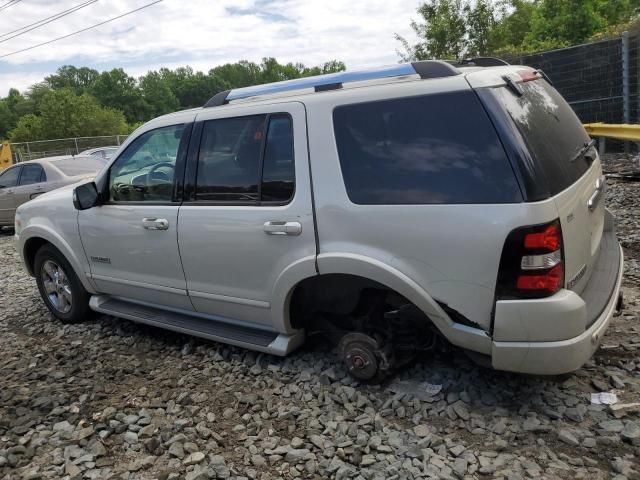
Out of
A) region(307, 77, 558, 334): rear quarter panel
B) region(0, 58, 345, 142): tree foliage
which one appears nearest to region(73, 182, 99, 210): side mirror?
region(307, 77, 558, 334): rear quarter panel

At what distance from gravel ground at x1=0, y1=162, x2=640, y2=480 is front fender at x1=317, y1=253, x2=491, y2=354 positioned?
50 cm

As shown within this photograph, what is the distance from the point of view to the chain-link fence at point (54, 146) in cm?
2952

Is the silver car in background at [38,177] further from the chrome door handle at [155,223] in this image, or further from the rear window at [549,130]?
the rear window at [549,130]

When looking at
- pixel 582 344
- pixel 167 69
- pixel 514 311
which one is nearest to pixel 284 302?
pixel 514 311

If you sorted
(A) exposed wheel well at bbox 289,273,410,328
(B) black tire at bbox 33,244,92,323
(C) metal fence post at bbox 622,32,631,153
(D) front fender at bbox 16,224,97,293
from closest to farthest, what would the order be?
(A) exposed wheel well at bbox 289,273,410,328, (D) front fender at bbox 16,224,97,293, (B) black tire at bbox 33,244,92,323, (C) metal fence post at bbox 622,32,631,153

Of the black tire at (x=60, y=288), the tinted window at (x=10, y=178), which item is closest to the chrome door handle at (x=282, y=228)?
the black tire at (x=60, y=288)

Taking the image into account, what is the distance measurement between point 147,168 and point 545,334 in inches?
122

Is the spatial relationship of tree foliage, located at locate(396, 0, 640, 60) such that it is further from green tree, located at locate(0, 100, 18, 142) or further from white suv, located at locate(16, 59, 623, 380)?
green tree, located at locate(0, 100, 18, 142)

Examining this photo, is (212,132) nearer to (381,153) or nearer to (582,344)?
(381,153)

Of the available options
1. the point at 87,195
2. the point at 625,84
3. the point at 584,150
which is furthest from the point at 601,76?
the point at 87,195

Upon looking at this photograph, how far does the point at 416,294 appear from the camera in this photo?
287cm

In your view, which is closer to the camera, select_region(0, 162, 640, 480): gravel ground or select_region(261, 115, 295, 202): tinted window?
select_region(0, 162, 640, 480): gravel ground

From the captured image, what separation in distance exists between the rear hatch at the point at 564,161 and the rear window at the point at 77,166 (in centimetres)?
968

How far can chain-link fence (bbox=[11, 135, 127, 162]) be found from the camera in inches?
1162
